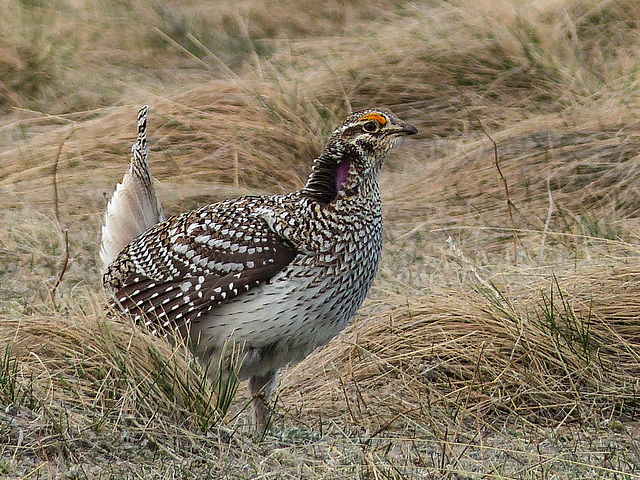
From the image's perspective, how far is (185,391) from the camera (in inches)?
142

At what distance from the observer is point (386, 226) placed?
6.98 meters

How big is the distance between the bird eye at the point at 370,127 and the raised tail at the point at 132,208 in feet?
3.65

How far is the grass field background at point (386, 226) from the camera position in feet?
11.6

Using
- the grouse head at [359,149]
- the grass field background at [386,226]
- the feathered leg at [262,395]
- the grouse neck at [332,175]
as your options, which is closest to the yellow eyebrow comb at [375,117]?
the grouse head at [359,149]

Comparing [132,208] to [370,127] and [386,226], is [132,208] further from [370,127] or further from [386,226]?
[386,226]

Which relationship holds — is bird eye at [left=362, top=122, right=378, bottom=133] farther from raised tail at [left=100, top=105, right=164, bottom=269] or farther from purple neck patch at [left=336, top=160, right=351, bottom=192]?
raised tail at [left=100, top=105, right=164, bottom=269]

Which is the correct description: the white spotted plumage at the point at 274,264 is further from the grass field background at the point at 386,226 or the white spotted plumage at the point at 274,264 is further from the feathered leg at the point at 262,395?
the grass field background at the point at 386,226

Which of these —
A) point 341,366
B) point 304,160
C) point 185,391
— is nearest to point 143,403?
point 185,391

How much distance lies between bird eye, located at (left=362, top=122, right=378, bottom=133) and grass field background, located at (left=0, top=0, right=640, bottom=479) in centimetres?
57

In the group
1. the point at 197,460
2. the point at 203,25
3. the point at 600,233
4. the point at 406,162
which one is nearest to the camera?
the point at 197,460

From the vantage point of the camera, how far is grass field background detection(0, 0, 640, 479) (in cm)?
354

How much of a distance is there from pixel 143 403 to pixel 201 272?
837 mm

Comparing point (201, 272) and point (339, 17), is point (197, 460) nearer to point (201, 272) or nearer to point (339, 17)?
point (201, 272)

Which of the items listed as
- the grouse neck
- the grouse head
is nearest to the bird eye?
the grouse head
